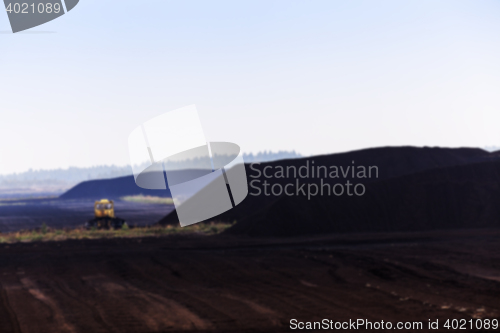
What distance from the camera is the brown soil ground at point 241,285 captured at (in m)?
12.1

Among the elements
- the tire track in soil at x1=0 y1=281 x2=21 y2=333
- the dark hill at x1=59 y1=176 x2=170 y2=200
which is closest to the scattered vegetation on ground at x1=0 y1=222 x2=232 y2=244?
the tire track in soil at x1=0 y1=281 x2=21 y2=333

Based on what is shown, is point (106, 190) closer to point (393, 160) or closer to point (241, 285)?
point (393, 160)

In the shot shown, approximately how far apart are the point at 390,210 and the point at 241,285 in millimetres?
22544

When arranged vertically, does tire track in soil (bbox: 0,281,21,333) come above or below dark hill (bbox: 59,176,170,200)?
above

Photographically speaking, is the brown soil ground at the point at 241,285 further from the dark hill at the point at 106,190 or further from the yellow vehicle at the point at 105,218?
the dark hill at the point at 106,190

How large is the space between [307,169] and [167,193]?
90.5 metres

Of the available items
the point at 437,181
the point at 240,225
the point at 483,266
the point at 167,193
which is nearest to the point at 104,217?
the point at 240,225

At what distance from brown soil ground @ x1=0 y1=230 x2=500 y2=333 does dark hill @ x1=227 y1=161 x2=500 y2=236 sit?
23.4 ft

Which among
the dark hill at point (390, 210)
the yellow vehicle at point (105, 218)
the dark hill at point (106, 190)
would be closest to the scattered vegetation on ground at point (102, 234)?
the yellow vehicle at point (105, 218)

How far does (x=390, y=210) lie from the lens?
36281mm

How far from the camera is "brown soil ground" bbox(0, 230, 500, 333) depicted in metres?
12.1

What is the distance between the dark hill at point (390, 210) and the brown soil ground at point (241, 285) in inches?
281

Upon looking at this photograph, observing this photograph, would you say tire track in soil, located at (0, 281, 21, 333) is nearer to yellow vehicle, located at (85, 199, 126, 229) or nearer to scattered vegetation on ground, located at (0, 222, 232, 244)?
scattered vegetation on ground, located at (0, 222, 232, 244)

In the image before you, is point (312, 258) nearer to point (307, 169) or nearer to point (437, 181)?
point (437, 181)
